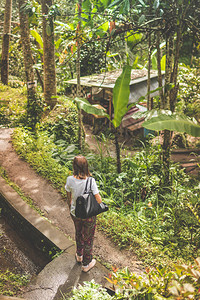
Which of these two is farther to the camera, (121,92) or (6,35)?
(6,35)

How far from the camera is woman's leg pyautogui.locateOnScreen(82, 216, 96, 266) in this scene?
3.02 metres

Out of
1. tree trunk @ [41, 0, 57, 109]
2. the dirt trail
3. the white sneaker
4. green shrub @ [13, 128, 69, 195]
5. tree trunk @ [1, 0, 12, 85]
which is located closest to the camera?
the white sneaker

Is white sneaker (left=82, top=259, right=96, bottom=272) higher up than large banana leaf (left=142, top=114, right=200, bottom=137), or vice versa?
large banana leaf (left=142, top=114, right=200, bottom=137)

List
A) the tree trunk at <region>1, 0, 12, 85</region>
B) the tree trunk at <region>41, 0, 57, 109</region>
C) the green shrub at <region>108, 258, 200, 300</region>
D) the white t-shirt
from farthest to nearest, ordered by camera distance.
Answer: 1. the tree trunk at <region>1, 0, 12, 85</region>
2. the tree trunk at <region>41, 0, 57, 109</region>
3. the white t-shirt
4. the green shrub at <region>108, 258, 200, 300</region>

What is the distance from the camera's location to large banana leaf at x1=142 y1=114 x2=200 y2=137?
3.67 m

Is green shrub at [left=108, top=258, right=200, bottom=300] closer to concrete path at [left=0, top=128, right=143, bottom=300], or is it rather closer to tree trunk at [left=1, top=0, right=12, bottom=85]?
concrete path at [left=0, top=128, right=143, bottom=300]

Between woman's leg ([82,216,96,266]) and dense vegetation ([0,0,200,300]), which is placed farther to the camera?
dense vegetation ([0,0,200,300])

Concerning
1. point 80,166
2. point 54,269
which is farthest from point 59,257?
point 80,166

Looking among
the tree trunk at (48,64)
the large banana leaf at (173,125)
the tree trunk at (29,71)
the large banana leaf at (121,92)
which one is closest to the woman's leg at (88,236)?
the large banana leaf at (173,125)

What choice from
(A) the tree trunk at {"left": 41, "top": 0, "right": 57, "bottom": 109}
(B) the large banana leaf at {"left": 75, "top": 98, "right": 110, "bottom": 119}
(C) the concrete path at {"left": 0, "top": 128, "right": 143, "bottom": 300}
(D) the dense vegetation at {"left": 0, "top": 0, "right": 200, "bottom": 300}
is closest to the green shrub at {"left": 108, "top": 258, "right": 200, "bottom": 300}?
(D) the dense vegetation at {"left": 0, "top": 0, "right": 200, "bottom": 300}

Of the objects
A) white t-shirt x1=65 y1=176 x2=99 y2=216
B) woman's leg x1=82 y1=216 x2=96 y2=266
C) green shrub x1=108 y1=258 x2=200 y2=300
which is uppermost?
white t-shirt x1=65 y1=176 x2=99 y2=216

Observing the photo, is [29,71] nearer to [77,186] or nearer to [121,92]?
[121,92]

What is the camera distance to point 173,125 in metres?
3.72

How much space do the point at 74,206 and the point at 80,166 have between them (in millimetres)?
529
